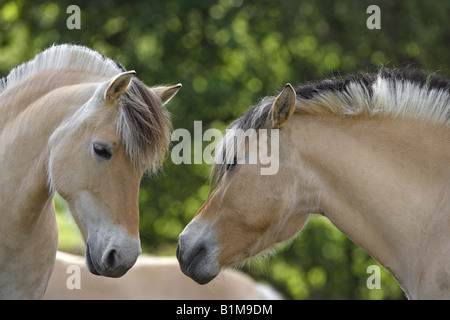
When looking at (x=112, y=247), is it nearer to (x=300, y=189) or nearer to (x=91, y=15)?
(x=300, y=189)

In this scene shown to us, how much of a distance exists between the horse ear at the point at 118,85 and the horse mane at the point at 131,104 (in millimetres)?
72

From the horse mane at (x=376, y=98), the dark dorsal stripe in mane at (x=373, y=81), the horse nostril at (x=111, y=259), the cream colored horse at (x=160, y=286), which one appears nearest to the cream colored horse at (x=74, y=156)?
the horse nostril at (x=111, y=259)

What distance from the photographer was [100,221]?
4.23 metres

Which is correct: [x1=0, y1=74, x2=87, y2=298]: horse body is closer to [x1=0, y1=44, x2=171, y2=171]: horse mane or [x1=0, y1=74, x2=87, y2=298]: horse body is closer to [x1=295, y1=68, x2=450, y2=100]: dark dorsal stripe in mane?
[x1=0, y1=44, x2=171, y2=171]: horse mane

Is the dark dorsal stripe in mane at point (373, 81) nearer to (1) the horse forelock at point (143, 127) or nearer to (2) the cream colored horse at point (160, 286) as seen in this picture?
(1) the horse forelock at point (143, 127)

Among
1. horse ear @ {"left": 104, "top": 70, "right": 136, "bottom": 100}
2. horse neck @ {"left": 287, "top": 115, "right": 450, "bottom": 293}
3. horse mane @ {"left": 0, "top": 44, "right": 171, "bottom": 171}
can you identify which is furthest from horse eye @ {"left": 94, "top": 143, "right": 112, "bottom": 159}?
horse neck @ {"left": 287, "top": 115, "right": 450, "bottom": 293}

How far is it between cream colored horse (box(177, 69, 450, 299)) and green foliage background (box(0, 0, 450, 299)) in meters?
7.80

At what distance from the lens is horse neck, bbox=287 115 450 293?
12.8 ft

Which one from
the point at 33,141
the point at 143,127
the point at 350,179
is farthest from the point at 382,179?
the point at 33,141

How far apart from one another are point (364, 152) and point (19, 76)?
8.44ft
